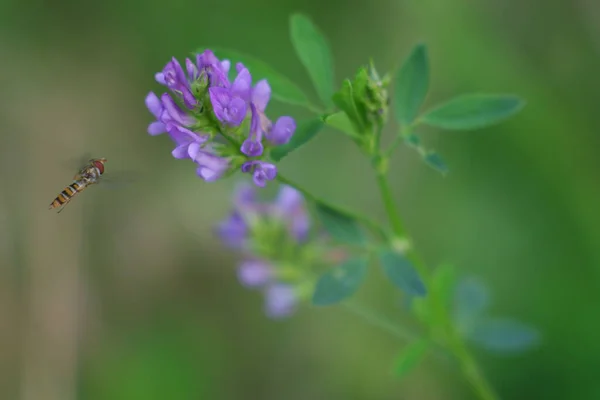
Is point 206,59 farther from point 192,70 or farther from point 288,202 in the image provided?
point 288,202

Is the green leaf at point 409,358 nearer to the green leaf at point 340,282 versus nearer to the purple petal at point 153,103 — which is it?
the green leaf at point 340,282

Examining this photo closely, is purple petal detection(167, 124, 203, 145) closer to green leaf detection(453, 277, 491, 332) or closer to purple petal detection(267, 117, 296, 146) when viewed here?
purple petal detection(267, 117, 296, 146)

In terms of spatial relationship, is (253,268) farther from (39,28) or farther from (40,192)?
(39,28)

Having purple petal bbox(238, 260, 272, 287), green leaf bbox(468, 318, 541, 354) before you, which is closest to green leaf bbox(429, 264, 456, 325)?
green leaf bbox(468, 318, 541, 354)

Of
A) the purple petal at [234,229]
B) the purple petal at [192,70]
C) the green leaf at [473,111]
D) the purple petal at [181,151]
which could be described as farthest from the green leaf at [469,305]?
the purple petal at [192,70]

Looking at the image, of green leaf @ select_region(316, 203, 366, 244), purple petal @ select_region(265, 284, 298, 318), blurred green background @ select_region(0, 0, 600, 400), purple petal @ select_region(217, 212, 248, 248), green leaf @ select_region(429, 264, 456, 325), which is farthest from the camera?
blurred green background @ select_region(0, 0, 600, 400)
